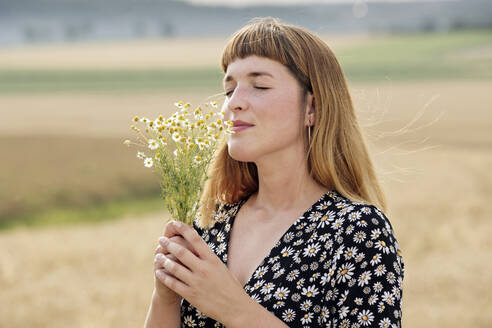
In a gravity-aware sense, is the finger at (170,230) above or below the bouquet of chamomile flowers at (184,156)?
below

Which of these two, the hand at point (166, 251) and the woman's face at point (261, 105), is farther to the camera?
the woman's face at point (261, 105)

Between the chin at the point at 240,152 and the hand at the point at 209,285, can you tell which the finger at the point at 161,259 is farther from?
the chin at the point at 240,152

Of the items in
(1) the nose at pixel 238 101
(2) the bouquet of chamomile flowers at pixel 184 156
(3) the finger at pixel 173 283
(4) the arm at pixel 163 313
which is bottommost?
(4) the arm at pixel 163 313

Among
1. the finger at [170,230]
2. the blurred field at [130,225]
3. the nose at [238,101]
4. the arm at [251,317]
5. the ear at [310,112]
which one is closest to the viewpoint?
the arm at [251,317]

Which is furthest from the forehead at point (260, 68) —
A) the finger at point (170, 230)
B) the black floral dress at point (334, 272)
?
the finger at point (170, 230)

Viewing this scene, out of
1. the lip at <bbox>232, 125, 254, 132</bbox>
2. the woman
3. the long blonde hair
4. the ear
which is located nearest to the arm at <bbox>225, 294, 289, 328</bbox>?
the woman

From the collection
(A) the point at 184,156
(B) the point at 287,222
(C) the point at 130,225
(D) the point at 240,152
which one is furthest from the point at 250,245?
(C) the point at 130,225

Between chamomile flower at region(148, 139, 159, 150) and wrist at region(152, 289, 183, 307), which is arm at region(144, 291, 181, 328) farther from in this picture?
chamomile flower at region(148, 139, 159, 150)

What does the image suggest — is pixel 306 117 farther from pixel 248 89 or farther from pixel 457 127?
pixel 457 127

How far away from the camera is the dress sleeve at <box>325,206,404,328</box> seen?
91.3 inches

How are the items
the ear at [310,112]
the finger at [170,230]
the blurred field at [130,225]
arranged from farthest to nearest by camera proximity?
the blurred field at [130,225]
the ear at [310,112]
the finger at [170,230]

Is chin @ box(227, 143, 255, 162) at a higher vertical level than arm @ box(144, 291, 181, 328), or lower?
higher

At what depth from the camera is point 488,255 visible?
1148 cm

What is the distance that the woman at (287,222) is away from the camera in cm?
234
